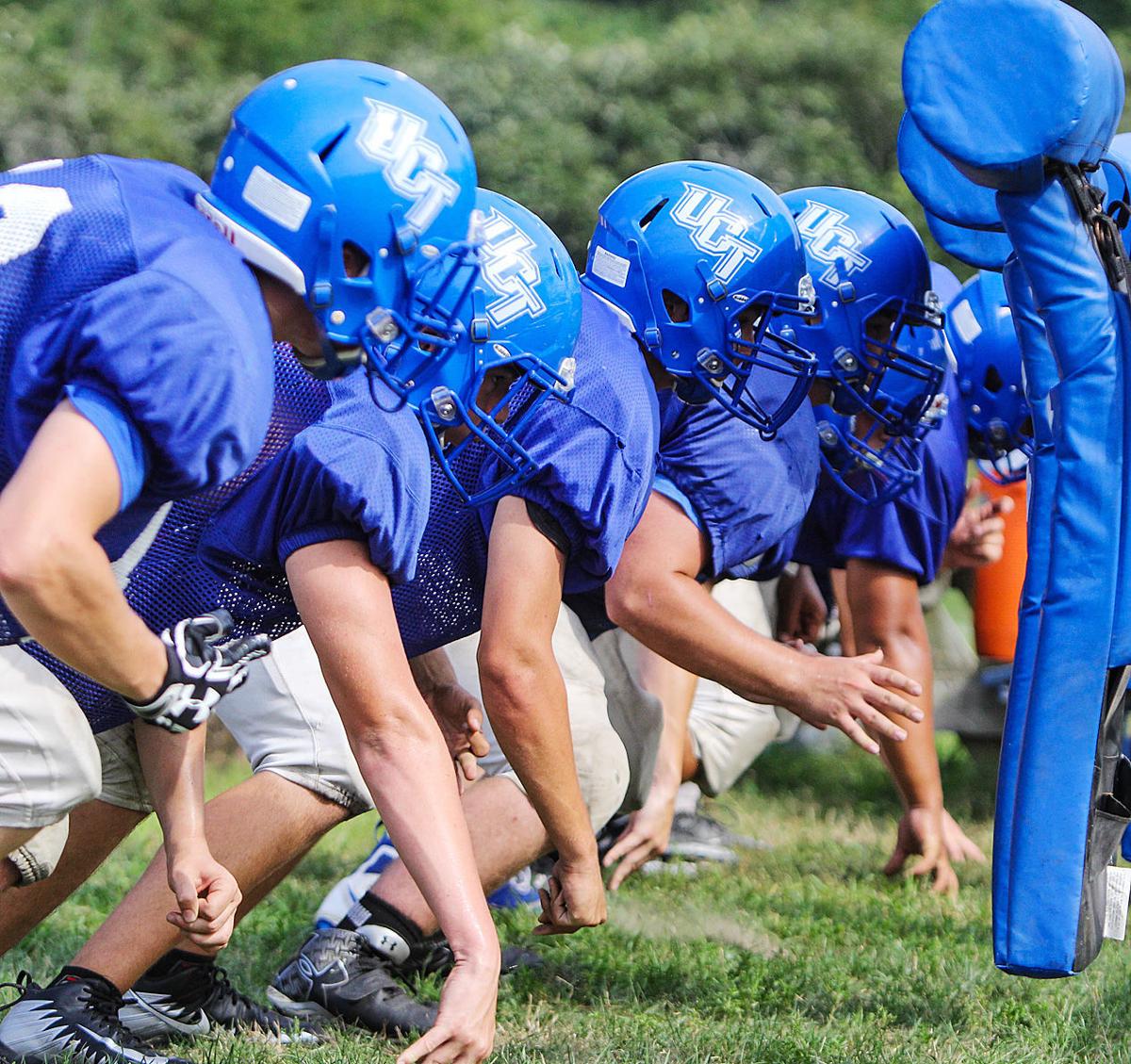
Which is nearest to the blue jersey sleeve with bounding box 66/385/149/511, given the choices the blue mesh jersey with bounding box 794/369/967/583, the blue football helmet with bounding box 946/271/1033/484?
the blue mesh jersey with bounding box 794/369/967/583

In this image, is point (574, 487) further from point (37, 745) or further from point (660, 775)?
point (660, 775)

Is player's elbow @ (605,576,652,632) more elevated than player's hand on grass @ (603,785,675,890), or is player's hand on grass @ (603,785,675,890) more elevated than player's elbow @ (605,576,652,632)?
player's elbow @ (605,576,652,632)

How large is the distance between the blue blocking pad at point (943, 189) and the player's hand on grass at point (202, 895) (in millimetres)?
1850

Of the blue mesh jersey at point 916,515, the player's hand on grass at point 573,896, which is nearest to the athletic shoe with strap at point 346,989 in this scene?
the player's hand on grass at point 573,896

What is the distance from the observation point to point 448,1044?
7.82 ft

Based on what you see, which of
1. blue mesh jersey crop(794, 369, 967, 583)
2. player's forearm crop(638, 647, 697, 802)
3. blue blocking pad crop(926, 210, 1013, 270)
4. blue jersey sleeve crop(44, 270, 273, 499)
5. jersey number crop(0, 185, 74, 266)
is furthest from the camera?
blue mesh jersey crop(794, 369, 967, 583)

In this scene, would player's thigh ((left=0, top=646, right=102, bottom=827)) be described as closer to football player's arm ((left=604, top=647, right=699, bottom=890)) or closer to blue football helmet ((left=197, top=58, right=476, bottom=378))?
blue football helmet ((left=197, top=58, right=476, bottom=378))

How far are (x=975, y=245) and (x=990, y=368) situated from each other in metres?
1.34

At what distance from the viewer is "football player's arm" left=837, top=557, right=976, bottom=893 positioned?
187 inches

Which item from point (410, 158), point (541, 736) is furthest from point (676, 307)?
point (410, 158)

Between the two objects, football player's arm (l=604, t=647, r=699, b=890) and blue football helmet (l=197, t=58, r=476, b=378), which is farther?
football player's arm (l=604, t=647, r=699, b=890)

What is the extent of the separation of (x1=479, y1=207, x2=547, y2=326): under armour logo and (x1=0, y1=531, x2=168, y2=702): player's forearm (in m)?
1.08

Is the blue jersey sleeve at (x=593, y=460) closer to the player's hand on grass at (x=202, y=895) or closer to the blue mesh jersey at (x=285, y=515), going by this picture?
the blue mesh jersey at (x=285, y=515)

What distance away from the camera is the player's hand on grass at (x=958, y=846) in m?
5.07
